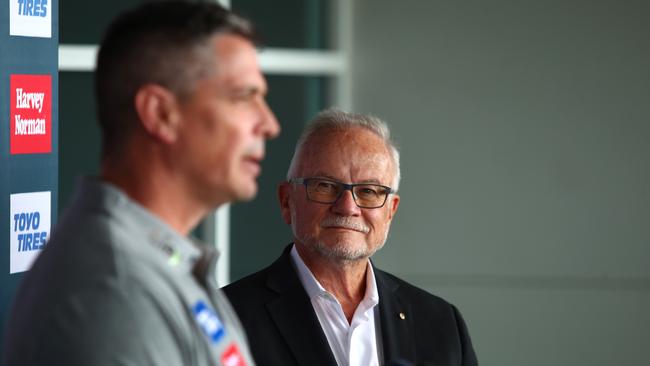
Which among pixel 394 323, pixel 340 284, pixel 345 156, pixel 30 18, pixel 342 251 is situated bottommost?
pixel 394 323

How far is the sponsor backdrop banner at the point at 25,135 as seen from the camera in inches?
114

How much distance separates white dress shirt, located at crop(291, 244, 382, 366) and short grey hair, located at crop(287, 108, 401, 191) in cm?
34

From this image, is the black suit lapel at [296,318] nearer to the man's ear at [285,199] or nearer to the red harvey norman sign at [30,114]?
the man's ear at [285,199]

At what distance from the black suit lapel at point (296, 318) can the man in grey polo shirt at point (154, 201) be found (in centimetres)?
139

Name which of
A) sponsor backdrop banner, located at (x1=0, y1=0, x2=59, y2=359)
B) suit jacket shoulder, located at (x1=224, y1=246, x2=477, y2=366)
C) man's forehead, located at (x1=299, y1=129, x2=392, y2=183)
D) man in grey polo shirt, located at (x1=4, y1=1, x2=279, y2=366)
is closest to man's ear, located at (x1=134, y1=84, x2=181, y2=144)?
man in grey polo shirt, located at (x1=4, y1=1, x2=279, y2=366)

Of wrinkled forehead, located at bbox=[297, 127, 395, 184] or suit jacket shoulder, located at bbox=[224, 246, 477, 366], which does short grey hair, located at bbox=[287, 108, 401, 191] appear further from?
suit jacket shoulder, located at bbox=[224, 246, 477, 366]

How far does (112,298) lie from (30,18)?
1.67m

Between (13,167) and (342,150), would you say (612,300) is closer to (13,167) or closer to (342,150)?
(342,150)

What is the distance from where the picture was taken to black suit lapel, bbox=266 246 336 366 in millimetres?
3176

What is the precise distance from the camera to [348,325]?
10.8ft

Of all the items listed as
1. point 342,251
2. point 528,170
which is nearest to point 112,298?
point 342,251

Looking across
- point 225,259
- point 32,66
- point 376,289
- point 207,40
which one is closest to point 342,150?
point 376,289

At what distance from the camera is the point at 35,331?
4.99 feet

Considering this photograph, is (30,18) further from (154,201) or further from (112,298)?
(112,298)
